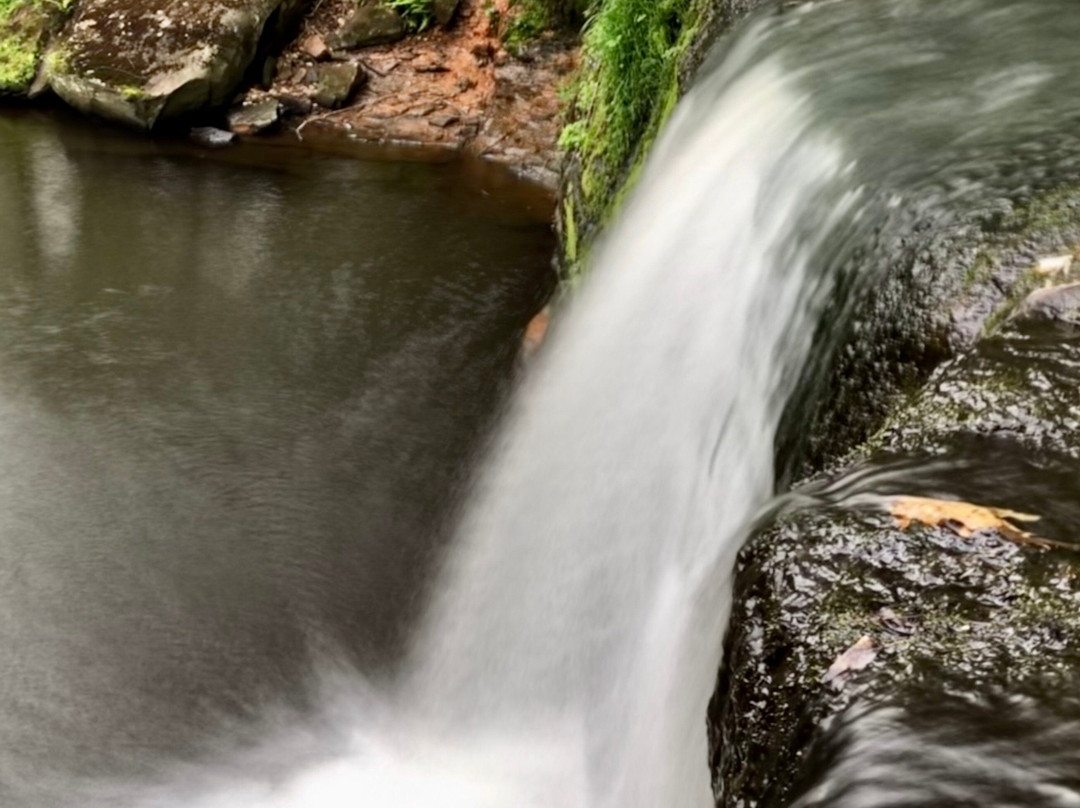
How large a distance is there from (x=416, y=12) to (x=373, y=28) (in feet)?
1.46

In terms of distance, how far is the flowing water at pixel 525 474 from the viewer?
Result: 3.15 meters

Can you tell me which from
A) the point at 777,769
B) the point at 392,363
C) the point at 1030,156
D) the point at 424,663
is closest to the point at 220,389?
the point at 392,363

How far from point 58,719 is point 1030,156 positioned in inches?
131

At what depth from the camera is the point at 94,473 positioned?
16.5 feet

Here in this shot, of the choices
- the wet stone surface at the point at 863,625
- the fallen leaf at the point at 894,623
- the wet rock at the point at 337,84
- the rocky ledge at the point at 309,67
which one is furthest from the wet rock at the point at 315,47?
the fallen leaf at the point at 894,623

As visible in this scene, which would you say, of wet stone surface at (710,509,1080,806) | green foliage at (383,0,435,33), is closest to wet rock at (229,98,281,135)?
green foliage at (383,0,435,33)

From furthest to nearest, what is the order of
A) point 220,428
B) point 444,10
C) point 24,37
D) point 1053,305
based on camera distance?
point 24,37
point 444,10
point 220,428
point 1053,305

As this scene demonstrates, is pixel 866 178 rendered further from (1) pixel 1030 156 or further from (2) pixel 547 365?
(2) pixel 547 365

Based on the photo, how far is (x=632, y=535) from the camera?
382cm

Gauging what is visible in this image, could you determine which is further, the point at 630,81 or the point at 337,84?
the point at 337,84

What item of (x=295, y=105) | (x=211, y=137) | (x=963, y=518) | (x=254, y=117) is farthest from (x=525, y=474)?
(x=295, y=105)

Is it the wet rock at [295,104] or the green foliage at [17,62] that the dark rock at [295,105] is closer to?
the wet rock at [295,104]

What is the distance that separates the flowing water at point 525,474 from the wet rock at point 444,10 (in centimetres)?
582

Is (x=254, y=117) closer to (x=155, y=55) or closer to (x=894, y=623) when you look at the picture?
(x=155, y=55)
